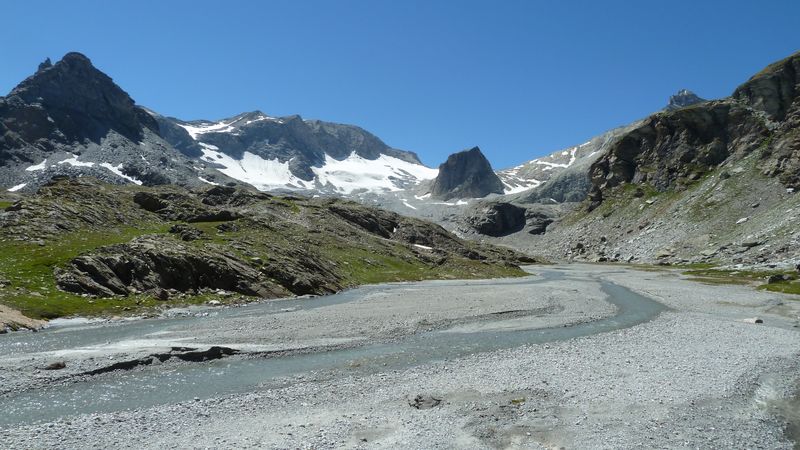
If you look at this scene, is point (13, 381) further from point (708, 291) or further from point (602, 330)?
point (708, 291)

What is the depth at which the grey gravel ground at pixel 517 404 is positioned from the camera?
19922 millimetres

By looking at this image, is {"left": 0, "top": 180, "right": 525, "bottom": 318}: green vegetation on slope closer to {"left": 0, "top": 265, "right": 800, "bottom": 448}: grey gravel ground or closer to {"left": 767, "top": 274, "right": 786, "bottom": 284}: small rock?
{"left": 0, "top": 265, "right": 800, "bottom": 448}: grey gravel ground

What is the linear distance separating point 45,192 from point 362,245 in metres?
68.1

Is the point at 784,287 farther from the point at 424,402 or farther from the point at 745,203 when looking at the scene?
the point at 745,203

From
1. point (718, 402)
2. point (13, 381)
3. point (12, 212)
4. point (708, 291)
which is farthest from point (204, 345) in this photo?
A: point (708, 291)

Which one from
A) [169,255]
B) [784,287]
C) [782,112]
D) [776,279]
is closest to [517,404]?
[169,255]

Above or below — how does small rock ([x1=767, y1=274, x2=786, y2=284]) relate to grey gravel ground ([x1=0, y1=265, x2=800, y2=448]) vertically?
below

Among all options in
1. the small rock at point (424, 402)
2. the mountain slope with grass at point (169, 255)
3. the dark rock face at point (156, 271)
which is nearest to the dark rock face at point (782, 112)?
the mountain slope with grass at point (169, 255)

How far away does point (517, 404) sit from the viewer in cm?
2408

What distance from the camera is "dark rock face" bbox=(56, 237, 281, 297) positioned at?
52969mm

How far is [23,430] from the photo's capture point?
800 inches

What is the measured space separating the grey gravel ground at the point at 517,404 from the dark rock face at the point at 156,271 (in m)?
19.2

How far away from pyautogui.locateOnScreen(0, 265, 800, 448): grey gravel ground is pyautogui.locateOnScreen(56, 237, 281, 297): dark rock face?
19.2 metres

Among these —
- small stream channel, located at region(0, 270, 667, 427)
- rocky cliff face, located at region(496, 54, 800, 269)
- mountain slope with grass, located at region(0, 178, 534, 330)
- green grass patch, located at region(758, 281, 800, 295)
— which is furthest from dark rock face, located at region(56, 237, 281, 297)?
rocky cliff face, located at region(496, 54, 800, 269)
